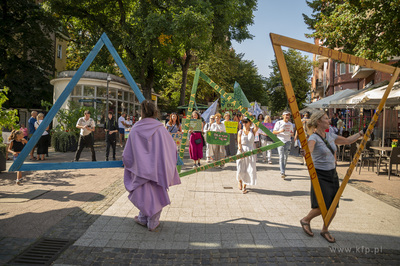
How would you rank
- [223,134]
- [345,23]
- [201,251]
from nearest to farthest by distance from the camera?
[201,251]
[223,134]
[345,23]

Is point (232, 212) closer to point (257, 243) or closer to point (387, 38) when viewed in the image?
point (257, 243)

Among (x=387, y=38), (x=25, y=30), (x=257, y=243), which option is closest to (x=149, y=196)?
(x=257, y=243)

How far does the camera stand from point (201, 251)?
12.4 feet

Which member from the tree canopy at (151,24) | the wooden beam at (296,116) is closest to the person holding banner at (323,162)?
the wooden beam at (296,116)

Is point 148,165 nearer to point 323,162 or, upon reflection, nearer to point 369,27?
point 323,162

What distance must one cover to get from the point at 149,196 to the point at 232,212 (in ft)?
A: 5.87

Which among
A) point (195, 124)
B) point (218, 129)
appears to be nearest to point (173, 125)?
point (195, 124)

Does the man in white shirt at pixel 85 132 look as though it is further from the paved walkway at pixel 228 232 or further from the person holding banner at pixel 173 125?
the paved walkway at pixel 228 232

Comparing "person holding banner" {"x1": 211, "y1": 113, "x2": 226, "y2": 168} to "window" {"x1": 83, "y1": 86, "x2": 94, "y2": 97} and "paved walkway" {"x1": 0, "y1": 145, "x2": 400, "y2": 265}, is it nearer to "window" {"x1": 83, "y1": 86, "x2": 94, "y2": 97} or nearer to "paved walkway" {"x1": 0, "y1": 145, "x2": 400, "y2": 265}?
"paved walkway" {"x1": 0, "y1": 145, "x2": 400, "y2": 265}

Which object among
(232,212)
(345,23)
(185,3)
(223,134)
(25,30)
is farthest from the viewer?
(25,30)

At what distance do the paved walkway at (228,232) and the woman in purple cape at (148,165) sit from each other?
1.53 ft

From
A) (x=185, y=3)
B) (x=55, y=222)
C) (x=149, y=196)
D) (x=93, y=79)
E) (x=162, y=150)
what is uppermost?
(x=185, y=3)

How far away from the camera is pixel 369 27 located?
10.2 m

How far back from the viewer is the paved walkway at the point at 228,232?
3.62m
